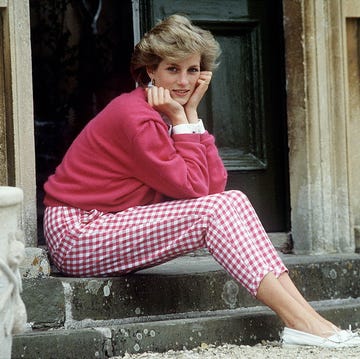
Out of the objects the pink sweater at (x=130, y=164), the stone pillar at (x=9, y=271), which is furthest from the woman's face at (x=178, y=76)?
the stone pillar at (x=9, y=271)

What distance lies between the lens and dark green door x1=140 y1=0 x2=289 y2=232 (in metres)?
5.53

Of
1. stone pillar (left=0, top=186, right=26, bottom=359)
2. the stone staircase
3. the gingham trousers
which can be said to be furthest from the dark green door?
stone pillar (left=0, top=186, right=26, bottom=359)

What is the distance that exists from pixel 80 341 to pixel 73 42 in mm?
3895

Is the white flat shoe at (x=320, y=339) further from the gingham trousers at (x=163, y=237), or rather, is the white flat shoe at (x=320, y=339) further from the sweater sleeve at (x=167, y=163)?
the sweater sleeve at (x=167, y=163)

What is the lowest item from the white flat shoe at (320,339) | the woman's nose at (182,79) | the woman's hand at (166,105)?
the white flat shoe at (320,339)

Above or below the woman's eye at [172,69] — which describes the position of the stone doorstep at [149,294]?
below

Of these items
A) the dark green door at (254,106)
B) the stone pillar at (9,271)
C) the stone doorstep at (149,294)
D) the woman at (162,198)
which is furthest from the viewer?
the dark green door at (254,106)

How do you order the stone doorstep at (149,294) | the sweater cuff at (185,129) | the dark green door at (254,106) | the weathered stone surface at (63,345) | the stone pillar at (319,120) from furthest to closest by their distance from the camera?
the dark green door at (254,106), the stone pillar at (319,120), the sweater cuff at (185,129), the stone doorstep at (149,294), the weathered stone surface at (63,345)

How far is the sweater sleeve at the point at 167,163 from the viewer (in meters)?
4.16

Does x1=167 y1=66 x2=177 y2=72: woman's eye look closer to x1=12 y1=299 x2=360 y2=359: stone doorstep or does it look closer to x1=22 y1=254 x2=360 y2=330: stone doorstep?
x1=22 y1=254 x2=360 y2=330: stone doorstep

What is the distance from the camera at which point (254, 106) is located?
557 cm

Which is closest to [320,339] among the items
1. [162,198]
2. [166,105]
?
[162,198]

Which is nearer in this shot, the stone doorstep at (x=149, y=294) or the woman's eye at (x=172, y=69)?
the stone doorstep at (x=149, y=294)

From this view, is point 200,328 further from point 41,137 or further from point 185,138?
point 41,137
